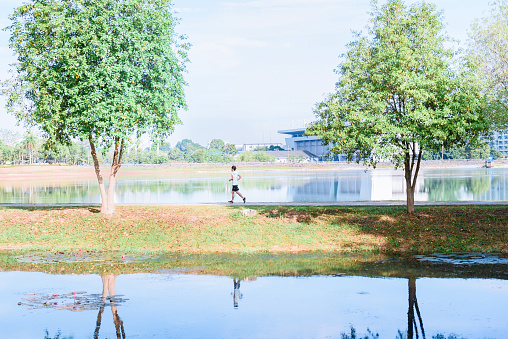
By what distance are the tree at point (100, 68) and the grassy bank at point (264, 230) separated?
3.09 meters

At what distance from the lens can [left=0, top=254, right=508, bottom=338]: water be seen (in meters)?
14.5

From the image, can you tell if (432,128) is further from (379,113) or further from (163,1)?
(163,1)

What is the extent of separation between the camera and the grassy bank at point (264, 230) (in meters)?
27.1

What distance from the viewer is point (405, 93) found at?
1088 inches

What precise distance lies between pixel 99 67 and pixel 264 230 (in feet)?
39.2

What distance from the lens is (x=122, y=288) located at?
19.2 meters

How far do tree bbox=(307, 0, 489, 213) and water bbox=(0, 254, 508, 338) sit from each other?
6540 millimetres

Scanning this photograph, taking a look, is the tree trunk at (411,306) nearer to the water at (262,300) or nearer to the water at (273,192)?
the water at (262,300)

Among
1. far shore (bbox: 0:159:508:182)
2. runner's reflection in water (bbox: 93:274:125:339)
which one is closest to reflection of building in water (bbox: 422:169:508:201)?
runner's reflection in water (bbox: 93:274:125:339)

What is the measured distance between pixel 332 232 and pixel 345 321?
13533 mm

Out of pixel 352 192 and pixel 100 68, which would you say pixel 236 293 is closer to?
pixel 100 68

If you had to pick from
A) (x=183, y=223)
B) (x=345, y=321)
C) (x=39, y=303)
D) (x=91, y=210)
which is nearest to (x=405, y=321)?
(x=345, y=321)

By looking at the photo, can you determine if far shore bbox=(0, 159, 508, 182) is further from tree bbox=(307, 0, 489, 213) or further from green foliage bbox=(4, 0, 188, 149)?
tree bbox=(307, 0, 489, 213)

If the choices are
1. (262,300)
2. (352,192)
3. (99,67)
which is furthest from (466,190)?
(262,300)
